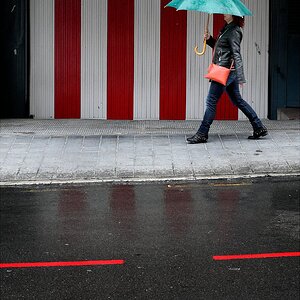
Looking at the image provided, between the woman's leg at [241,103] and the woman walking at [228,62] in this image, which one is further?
the woman's leg at [241,103]

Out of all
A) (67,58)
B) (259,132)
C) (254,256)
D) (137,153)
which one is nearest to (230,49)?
(259,132)

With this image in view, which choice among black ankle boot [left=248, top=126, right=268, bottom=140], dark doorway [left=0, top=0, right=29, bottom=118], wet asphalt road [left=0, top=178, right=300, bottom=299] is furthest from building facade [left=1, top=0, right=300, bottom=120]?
wet asphalt road [left=0, top=178, right=300, bottom=299]

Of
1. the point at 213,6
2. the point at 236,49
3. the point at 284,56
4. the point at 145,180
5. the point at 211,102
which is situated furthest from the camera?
the point at 284,56

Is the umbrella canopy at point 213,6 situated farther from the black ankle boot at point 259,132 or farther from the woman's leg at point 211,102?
the black ankle boot at point 259,132

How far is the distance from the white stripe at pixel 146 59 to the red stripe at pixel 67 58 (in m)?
0.98

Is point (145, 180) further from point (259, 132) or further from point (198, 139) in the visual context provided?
point (259, 132)

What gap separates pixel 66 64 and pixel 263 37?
333 cm

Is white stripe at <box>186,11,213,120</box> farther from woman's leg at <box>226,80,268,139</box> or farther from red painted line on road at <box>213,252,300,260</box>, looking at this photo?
red painted line on road at <box>213,252,300,260</box>

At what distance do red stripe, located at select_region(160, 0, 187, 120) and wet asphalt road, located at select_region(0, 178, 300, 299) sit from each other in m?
4.51

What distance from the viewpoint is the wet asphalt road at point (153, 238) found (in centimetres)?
649

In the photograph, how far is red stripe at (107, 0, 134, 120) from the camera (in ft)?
48.3

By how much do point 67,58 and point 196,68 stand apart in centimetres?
216

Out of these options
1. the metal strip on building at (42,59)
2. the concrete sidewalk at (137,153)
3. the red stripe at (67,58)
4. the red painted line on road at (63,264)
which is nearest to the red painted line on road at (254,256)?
the red painted line on road at (63,264)

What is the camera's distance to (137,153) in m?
11.8
